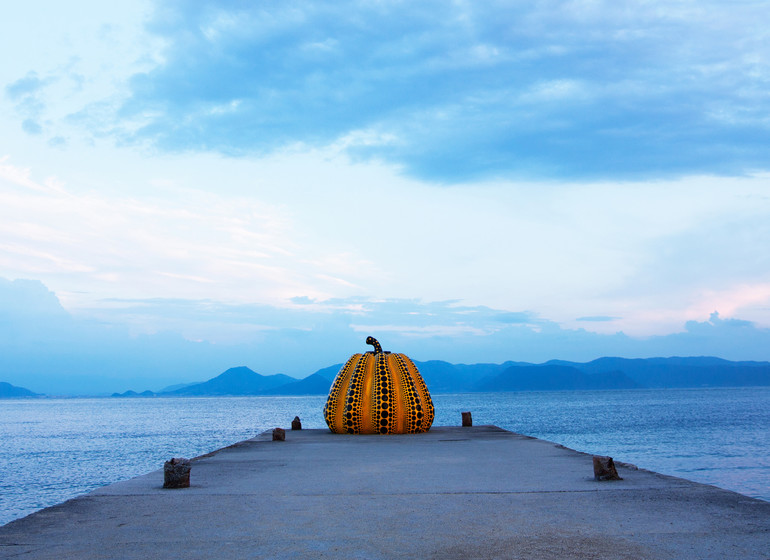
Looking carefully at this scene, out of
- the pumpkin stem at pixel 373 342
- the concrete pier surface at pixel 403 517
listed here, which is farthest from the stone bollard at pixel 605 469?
the pumpkin stem at pixel 373 342

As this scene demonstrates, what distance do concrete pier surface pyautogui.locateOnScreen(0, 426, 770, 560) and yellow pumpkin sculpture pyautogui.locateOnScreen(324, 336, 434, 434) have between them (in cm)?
754

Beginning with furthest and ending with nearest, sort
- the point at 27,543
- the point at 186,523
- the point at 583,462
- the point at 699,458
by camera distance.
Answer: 1. the point at 699,458
2. the point at 583,462
3. the point at 186,523
4. the point at 27,543

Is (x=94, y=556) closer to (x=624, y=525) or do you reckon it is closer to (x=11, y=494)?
(x=624, y=525)

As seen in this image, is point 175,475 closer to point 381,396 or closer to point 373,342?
point 381,396

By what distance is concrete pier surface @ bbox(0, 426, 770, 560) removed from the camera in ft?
21.6

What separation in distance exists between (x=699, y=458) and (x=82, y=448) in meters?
32.4

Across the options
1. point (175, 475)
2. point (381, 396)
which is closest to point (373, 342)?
A: point (381, 396)

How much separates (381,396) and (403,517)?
42.8 feet

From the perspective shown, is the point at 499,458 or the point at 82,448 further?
the point at 82,448

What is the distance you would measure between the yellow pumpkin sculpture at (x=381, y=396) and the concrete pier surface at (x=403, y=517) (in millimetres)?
7538

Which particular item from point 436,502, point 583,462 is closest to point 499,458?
point 583,462

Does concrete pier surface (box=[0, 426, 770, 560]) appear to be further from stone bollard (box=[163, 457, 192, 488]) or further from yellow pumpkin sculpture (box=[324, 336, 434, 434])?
yellow pumpkin sculpture (box=[324, 336, 434, 434])

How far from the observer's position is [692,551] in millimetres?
6410

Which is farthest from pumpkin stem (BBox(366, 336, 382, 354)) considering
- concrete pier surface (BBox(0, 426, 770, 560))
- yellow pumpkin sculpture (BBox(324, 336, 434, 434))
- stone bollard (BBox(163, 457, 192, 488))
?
stone bollard (BBox(163, 457, 192, 488))
